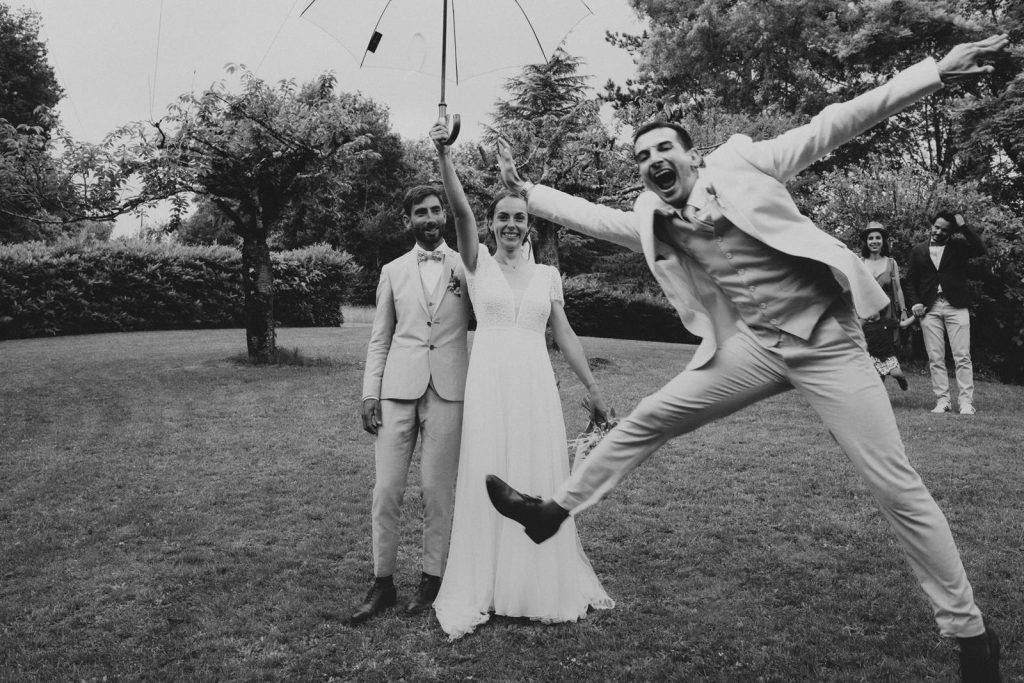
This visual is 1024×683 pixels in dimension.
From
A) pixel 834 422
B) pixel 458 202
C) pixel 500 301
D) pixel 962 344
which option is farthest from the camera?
pixel 962 344

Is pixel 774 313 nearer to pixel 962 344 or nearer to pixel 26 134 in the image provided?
pixel 962 344

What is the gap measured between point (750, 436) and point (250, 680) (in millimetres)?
6852

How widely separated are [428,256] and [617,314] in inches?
873

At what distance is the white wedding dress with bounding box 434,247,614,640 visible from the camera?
455cm

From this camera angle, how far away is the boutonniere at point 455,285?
4.86 meters

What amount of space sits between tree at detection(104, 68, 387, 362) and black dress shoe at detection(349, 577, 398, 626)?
9.95 meters

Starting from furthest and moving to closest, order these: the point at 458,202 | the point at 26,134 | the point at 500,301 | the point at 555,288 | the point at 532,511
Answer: the point at 26,134 → the point at 555,288 → the point at 500,301 → the point at 458,202 → the point at 532,511

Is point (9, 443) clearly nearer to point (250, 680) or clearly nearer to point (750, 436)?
point (250, 680)

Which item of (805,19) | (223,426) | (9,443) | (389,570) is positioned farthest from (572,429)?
(805,19)

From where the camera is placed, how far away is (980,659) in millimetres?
3242

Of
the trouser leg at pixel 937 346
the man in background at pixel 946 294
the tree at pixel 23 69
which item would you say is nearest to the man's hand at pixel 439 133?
the man in background at pixel 946 294

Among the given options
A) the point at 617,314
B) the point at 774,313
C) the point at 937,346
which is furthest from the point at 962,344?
the point at 617,314

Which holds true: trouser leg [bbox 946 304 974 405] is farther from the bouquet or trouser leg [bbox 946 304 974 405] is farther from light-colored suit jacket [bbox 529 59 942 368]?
light-colored suit jacket [bbox 529 59 942 368]

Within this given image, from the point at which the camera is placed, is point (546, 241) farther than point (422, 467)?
Yes
